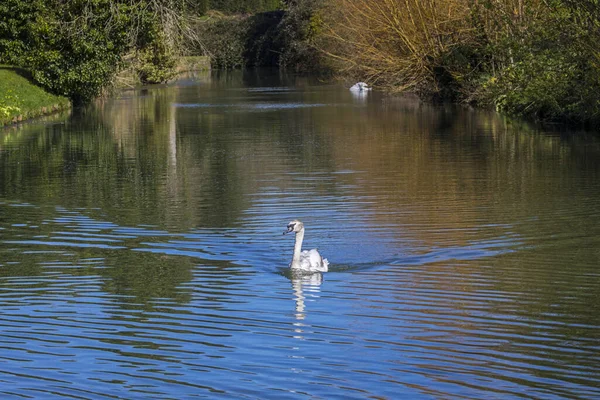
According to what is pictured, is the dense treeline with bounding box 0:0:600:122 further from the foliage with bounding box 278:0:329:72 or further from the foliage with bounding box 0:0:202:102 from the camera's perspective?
the foliage with bounding box 278:0:329:72

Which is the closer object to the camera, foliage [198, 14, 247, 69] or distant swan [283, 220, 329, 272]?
distant swan [283, 220, 329, 272]

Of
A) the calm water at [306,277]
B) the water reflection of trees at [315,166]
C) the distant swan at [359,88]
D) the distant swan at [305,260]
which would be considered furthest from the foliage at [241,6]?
the distant swan at [305,260]

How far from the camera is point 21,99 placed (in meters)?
40.0

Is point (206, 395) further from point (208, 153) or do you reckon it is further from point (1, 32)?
point (1, 32)

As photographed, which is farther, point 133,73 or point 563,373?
point 133,73

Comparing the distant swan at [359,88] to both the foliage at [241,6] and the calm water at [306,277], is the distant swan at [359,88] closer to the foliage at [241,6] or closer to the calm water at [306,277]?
the calm water at [306,277]

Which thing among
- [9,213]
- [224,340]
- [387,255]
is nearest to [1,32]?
[9,213]

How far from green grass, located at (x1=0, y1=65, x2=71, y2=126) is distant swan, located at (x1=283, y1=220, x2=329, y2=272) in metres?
25.1

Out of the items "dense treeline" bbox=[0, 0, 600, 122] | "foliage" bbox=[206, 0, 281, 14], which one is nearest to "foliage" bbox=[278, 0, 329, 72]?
"foliage" bbox=[206, 0, 281, 14]

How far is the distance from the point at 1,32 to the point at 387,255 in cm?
3664

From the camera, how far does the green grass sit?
37.1 metres

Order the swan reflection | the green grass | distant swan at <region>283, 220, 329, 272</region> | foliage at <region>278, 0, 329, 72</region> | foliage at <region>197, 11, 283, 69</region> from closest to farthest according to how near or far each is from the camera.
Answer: the swan reflection
distant swan at <region>283, 220, 329, 272</region>
the green grass
foliage at <region>278, 0, 329, 72</region>
foliage at <region>197, 11, 283, 69</region>

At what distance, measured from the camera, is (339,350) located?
920 centimetres

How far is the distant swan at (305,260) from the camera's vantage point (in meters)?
12.4
